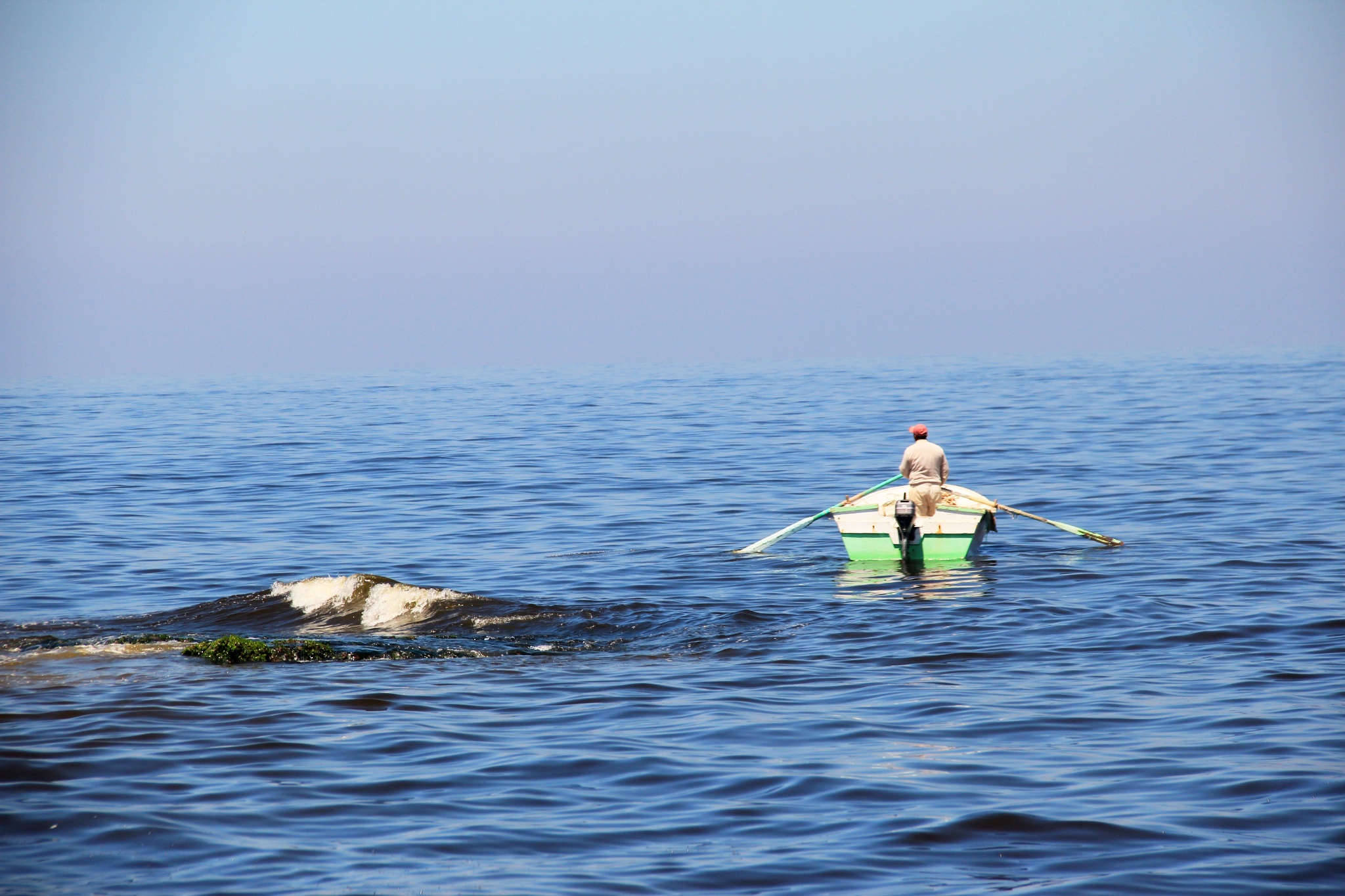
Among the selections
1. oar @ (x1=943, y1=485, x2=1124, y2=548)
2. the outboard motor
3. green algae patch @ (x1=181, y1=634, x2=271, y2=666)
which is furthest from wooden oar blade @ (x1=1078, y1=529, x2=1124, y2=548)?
green algae patch @ (x1=181, y1=634, x2=271, y2=666)

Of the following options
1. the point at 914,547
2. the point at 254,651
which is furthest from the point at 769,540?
the point at 254,651

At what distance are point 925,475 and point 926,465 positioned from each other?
15 centimetres

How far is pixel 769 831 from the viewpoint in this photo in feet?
27.4

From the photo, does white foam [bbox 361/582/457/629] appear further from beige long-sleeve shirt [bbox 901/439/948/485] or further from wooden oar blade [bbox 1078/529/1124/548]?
wooden oar blade [bbox 1078/529/1124/548]

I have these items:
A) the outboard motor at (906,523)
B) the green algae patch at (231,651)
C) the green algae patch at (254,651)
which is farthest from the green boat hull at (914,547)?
the green algae patch at (231,651)

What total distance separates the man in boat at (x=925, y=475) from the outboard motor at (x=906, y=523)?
56cm

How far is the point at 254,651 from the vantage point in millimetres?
13203

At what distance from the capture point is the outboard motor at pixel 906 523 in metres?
18.0

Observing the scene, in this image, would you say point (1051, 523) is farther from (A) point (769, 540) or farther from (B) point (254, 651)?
(B) point (254, 651)

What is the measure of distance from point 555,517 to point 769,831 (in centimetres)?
1627

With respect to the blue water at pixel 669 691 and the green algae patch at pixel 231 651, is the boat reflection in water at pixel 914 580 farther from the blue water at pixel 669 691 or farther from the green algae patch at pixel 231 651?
the green algae patch at pixel 231 651

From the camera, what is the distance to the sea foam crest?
624 inches

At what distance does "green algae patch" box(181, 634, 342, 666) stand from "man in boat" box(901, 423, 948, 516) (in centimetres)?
901

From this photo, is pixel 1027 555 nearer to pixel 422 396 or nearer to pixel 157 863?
pixel 157 863
